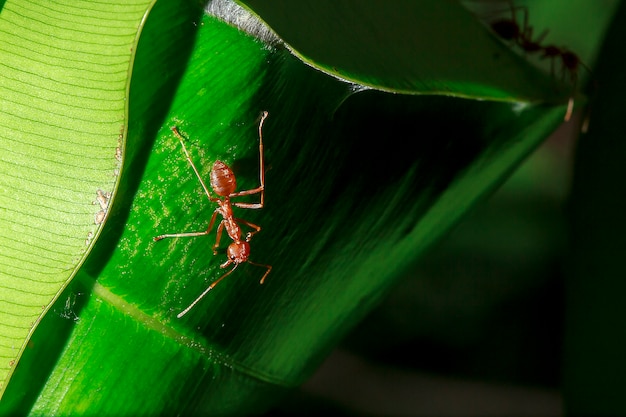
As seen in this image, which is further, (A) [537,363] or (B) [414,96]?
(A) [537,363]

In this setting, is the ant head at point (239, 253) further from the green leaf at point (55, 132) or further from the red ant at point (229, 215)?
the green leaf at point (55, 132)

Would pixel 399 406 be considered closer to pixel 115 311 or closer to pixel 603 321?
Answer: pixel 603 321

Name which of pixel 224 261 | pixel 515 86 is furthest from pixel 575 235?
pixel 224 261

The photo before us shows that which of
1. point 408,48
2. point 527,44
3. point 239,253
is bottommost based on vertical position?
point 239,253

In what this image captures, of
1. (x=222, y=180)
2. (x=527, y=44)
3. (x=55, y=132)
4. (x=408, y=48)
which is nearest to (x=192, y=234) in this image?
(x=222, y=180)

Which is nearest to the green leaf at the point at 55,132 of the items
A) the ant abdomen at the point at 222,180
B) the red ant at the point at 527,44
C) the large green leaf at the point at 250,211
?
the large green leaf at the point at 250,211

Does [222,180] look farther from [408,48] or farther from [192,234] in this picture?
[408,48]
